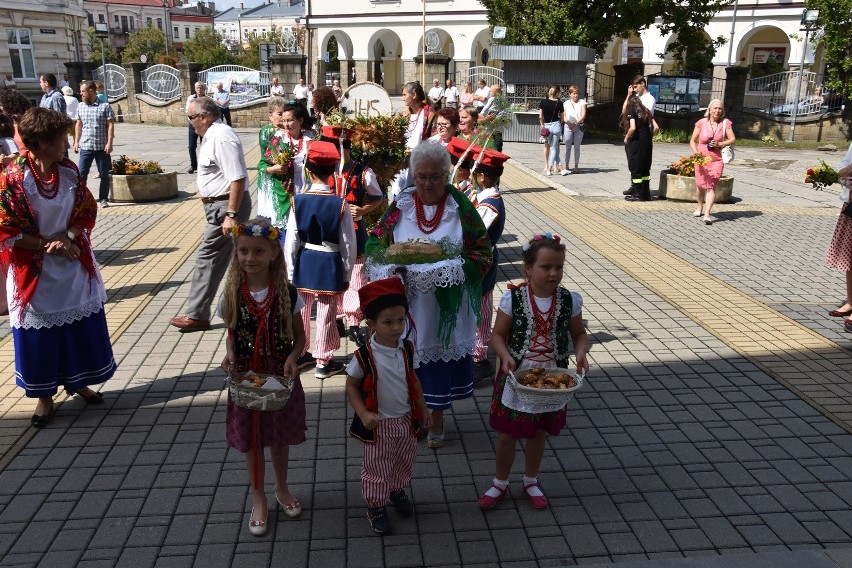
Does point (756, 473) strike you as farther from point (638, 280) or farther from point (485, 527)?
point (638, 280)

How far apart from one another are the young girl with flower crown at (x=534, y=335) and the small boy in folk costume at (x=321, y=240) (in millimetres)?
1959

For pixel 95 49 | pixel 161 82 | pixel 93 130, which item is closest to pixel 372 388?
pixel 93 130

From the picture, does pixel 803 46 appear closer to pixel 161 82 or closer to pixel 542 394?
pixel 161 82

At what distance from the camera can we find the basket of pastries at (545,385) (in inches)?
144

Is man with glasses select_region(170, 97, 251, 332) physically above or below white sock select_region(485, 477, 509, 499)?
above

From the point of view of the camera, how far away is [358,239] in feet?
20.1

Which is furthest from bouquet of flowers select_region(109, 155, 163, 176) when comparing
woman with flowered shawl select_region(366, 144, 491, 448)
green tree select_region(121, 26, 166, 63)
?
green tree select_region(121, 26, 166, 63)

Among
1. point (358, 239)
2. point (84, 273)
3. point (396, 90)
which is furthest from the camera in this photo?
point (396, 90)

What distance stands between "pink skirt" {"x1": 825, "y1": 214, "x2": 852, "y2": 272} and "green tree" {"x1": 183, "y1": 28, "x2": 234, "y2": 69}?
52.1 meters

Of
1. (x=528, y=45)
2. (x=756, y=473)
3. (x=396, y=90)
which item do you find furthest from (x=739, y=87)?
(x=396, y=90)

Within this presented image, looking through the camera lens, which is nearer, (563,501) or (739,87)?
(563,501)

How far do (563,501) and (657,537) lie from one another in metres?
0.55

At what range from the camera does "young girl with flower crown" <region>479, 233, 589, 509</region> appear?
387 cm

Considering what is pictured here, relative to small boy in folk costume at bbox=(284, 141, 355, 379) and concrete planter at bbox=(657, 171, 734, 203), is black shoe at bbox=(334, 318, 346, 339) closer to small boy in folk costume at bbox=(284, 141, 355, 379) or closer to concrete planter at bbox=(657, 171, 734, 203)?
small boy in folk costume at bbox=(284, 141, 355, 379)
